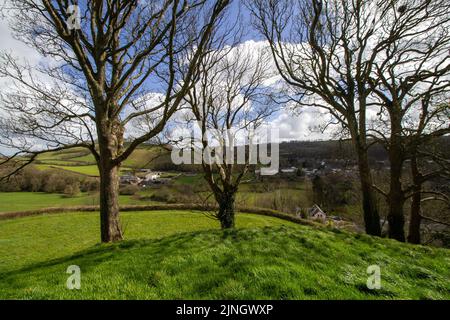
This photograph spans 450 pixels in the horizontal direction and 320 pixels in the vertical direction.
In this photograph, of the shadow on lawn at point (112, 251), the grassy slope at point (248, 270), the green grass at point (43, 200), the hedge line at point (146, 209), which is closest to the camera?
the grassy slope at point (248, 270)

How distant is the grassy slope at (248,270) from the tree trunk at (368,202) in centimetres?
212

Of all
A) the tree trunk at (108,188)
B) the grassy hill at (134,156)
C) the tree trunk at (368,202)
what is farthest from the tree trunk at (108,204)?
the tree trunk at (368,202)

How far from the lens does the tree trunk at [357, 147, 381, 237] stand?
8742 millimetres

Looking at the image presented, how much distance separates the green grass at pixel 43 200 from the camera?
33.7 m

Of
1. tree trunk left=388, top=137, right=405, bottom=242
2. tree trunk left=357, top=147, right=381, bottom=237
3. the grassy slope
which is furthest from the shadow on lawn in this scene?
tree trunk left=388, top=137, right=405, bottom=242

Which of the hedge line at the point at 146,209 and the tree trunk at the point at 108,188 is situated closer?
the tree trunk at the point at 108,188

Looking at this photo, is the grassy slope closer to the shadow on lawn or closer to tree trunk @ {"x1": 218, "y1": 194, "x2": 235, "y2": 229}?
the shadow on lawn

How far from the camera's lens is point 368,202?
888cm

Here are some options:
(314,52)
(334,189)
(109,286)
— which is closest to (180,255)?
(109,286)

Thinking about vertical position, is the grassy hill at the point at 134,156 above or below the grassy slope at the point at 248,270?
above

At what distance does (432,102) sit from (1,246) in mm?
28642

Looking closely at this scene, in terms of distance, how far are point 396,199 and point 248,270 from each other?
875 cm

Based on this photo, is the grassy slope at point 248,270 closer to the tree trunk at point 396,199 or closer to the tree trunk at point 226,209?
the tree trunk at point 396,199

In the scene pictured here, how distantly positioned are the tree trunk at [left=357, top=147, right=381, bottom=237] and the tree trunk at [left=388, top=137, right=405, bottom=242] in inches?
56.1
